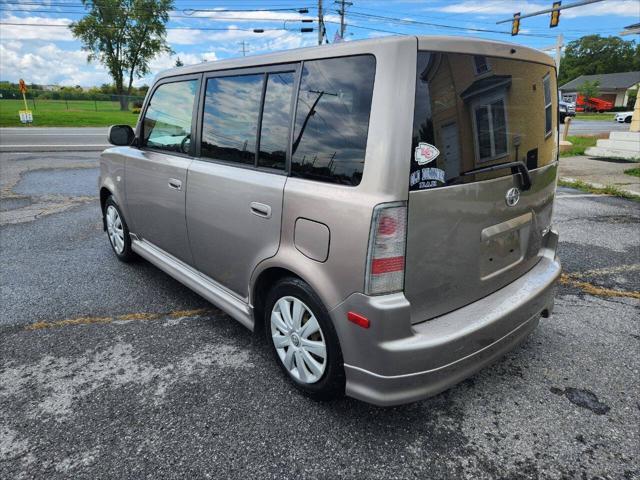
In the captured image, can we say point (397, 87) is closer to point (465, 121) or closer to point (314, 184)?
point (465, 121)

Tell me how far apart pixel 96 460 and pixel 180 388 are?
1.97 feet

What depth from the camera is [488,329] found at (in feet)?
7.26

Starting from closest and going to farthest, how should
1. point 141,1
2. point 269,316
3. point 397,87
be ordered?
point 397,87 → point 269,316 → point 141,1

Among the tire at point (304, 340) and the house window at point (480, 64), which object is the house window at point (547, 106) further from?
the tire at point (304, 340)

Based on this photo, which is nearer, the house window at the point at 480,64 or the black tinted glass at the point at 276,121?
the house window at the point at 480,64

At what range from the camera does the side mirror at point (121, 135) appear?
3.98 m

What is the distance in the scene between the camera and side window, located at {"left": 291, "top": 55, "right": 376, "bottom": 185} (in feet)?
6.62

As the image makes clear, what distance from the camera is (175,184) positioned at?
3.27 metres

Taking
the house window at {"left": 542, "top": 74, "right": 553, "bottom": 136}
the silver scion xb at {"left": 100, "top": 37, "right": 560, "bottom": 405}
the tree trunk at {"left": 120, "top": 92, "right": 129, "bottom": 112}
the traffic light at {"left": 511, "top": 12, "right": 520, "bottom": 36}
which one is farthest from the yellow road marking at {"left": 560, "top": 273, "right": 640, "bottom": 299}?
the tree trunk at {"left": 120, "top": 92, "right": 129, "bottom": 112}

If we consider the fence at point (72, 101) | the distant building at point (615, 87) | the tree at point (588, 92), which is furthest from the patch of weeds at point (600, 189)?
the distant building at point (615, 87)

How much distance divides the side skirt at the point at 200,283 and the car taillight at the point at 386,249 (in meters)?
1.08

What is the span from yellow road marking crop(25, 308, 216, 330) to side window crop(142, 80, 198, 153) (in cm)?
128

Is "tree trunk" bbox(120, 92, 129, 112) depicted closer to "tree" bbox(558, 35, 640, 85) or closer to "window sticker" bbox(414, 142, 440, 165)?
"window sticker" bbox(414, 142, 440, 165)

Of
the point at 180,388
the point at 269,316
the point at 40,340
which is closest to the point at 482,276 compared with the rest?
the point at 269,316
